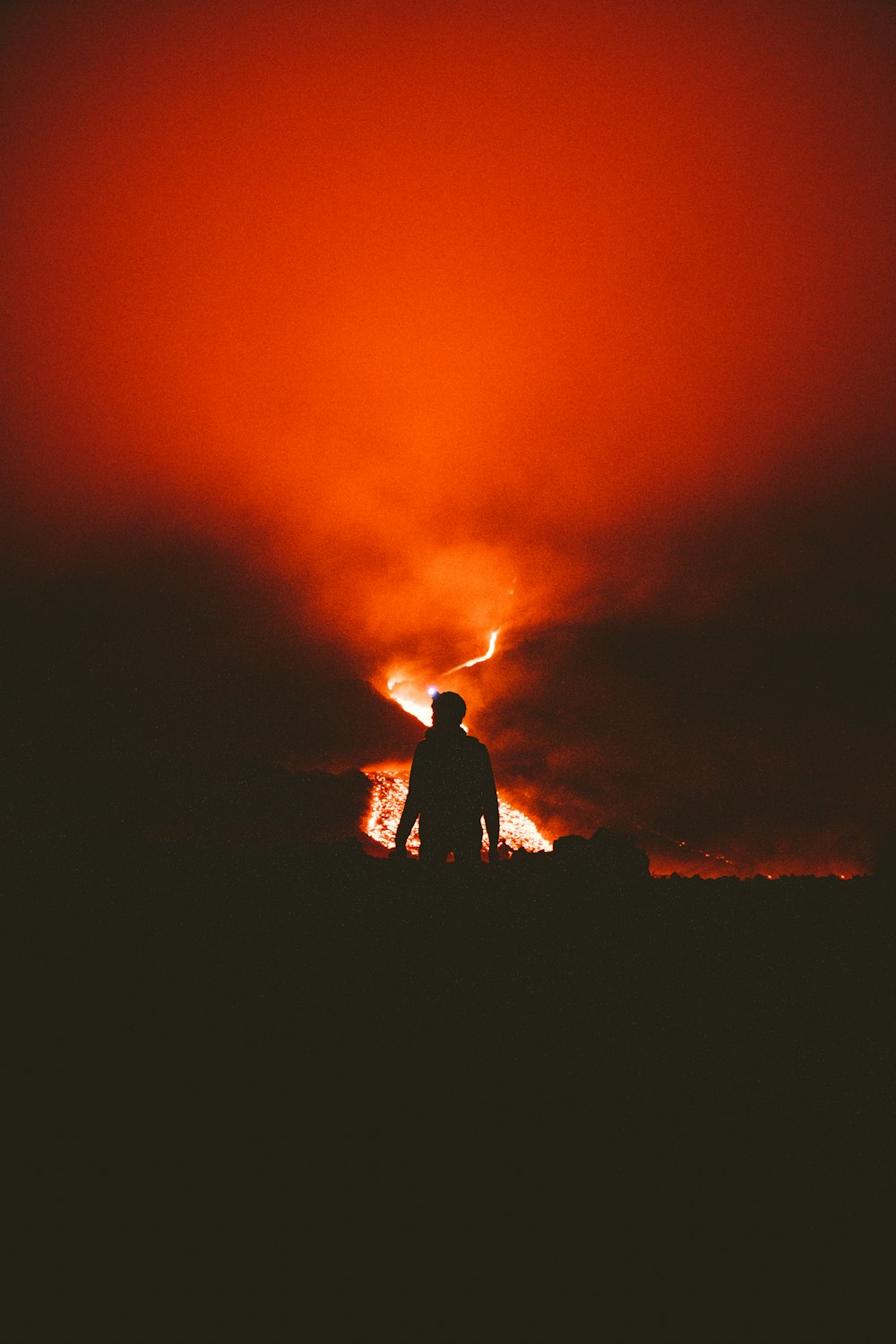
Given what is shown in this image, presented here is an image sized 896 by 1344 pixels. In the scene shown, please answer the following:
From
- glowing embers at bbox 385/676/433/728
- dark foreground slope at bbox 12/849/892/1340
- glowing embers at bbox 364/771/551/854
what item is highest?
glowing embers at bbox 385/676/433/728

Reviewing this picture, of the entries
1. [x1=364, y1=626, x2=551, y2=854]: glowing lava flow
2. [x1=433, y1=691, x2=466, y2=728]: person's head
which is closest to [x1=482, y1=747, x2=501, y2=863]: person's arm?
[x1=433, y1=691, x2=466, y2=728]: person's head

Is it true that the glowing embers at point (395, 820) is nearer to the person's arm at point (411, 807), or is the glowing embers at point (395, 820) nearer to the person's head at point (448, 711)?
the person's arm at point (411, 807)

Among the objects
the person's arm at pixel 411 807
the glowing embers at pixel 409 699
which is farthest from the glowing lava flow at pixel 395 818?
the person's arm at pixel 411 807

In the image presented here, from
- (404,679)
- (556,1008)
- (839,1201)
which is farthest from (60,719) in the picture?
(839,1201)

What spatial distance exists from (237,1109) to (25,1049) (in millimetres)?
1215

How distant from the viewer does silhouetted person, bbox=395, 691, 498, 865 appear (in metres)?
6.86

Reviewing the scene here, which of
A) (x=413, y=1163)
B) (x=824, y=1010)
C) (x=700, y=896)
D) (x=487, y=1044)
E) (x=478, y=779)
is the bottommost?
(x=413, y=1163)

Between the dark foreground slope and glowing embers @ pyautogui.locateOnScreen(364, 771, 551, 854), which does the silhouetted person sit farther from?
glowing embers @ pyautogui.locateOnScreen(364, 771, 551, 854)

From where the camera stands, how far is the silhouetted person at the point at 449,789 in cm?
686

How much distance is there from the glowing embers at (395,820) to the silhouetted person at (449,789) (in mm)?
9577

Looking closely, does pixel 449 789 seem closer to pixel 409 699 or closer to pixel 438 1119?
pixel 438 1119

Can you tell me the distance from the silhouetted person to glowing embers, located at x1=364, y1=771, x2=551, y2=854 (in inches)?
377

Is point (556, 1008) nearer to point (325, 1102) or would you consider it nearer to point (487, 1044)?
point (487, 1044)

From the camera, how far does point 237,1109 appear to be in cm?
363
